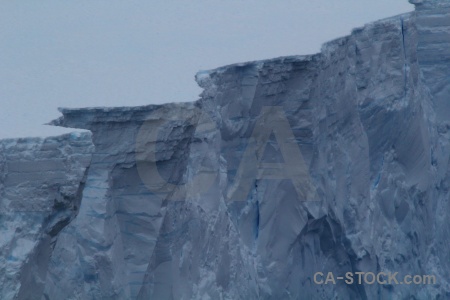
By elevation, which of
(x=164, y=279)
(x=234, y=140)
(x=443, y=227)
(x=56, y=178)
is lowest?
(x=443, y=227)

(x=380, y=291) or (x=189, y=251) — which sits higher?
(x=189, y=251)

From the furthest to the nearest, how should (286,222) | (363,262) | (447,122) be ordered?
(447,122) → (363,262) → (286,222)

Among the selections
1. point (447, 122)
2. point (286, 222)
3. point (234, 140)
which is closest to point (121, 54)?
point (234, 140)

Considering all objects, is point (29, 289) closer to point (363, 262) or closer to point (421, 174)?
point (363, 262)

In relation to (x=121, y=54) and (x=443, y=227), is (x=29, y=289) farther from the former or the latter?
(x=443, y=227)

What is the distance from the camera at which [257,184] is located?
12.4ft

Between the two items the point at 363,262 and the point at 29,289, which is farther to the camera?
the point at 363,262

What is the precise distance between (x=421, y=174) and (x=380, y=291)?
0.78m

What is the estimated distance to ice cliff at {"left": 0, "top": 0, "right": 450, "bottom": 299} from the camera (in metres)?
2.42

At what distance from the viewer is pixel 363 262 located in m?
4.38

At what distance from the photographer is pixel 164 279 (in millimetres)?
2990

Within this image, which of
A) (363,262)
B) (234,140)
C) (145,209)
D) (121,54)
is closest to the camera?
(145,209)

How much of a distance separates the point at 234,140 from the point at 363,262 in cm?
120

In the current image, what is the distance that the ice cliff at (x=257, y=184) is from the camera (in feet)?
7.93
